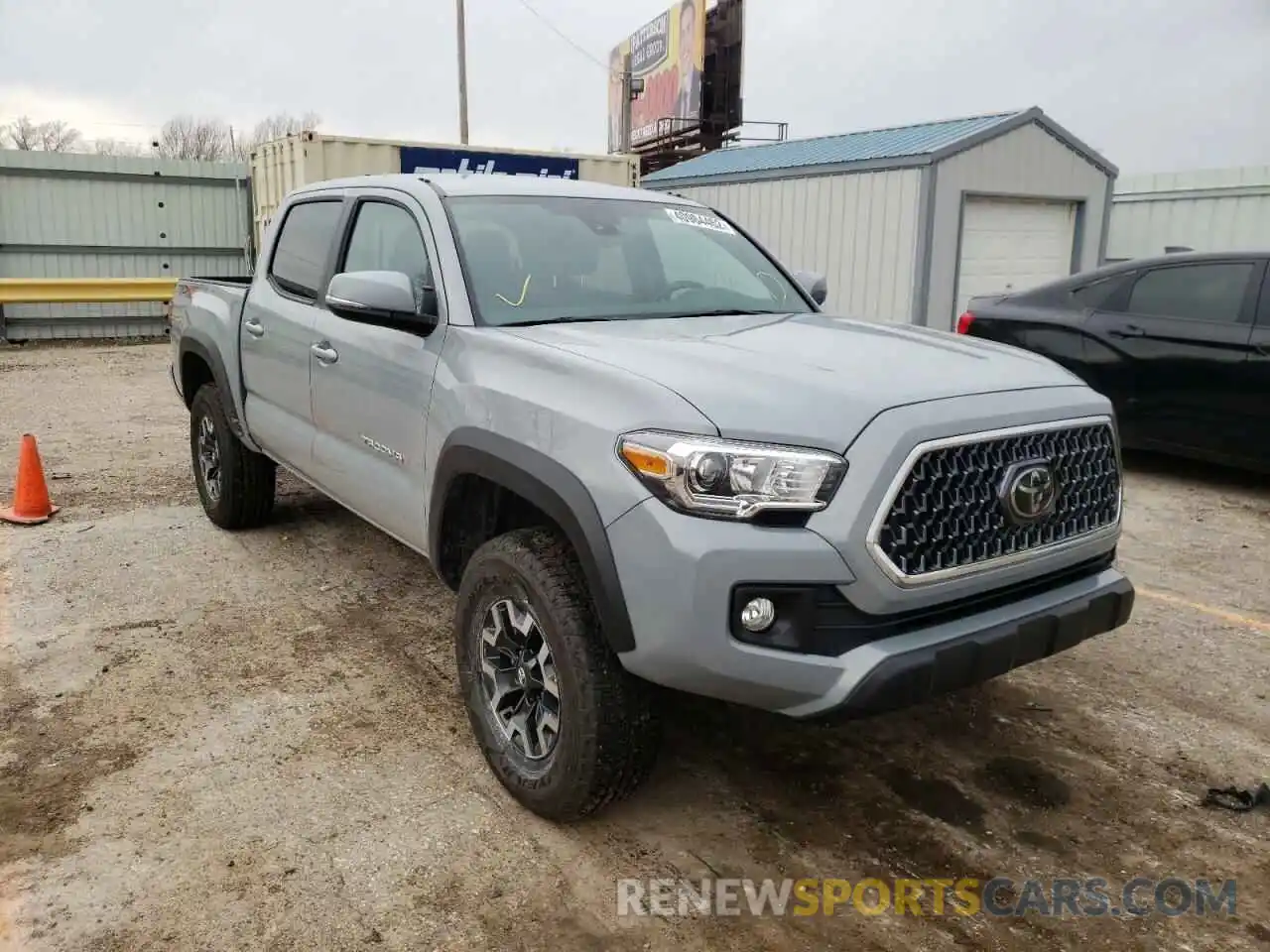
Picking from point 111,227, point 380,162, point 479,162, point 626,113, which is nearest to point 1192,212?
point 479,162

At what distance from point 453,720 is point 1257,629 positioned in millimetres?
3531

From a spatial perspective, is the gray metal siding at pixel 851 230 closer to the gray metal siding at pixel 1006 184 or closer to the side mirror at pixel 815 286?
the gray metal siding at pixel 1006 184

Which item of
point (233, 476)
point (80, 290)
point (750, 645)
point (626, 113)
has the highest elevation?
point (626, 113)

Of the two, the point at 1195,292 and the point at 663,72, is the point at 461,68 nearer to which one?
the point at 663,72

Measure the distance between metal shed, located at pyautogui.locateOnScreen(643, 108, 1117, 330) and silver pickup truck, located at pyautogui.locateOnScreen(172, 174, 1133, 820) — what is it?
9.34m

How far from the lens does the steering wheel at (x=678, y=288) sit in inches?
154

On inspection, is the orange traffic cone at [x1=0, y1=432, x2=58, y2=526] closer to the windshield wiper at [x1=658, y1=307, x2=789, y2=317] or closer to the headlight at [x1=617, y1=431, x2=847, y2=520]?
the windshield wiper at [x1=658, y1=307, x2=789, y2=317]

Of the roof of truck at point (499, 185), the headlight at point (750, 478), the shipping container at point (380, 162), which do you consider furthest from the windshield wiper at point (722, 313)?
the shipping container at point (380, 162)

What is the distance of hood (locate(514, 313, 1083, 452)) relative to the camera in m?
2.61

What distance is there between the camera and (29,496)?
20.8 feet

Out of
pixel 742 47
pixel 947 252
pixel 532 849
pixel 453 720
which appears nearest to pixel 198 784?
pixel 453 720

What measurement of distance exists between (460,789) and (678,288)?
1.94 meters

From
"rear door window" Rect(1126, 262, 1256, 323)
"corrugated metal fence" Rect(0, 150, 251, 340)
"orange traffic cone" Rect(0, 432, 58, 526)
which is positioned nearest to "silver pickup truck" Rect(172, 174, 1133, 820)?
"orange traffic cone" Rect(0, 432, 58, 526)

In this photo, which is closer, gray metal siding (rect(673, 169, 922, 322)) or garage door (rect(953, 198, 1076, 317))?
gray metal siding (rect(673, 169, 922, 322))
